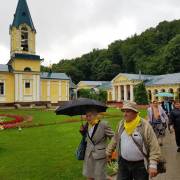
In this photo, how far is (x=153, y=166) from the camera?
489 cm

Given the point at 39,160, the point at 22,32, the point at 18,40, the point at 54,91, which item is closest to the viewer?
the point at 39,160

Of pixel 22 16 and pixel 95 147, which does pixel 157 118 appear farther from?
pixel 22 16

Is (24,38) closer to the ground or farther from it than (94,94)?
farther from it

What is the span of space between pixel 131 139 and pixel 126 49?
101 metres

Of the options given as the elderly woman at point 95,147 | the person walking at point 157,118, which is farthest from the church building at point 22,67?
the elderly woman at point 95,147

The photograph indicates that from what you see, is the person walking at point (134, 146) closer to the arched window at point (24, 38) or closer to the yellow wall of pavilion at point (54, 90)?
the arched window at point (24, 38)

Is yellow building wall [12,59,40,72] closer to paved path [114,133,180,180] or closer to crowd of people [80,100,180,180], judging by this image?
paved path [114,133,180,180]

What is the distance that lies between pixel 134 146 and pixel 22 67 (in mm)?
46443

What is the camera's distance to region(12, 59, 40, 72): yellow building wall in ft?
163

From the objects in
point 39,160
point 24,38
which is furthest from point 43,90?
point 39,160

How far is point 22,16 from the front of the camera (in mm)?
51188

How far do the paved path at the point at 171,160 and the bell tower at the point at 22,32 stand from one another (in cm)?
3837

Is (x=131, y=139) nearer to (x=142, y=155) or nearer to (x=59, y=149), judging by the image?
(x=142, y=155)

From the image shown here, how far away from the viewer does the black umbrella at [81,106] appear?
240 inches
